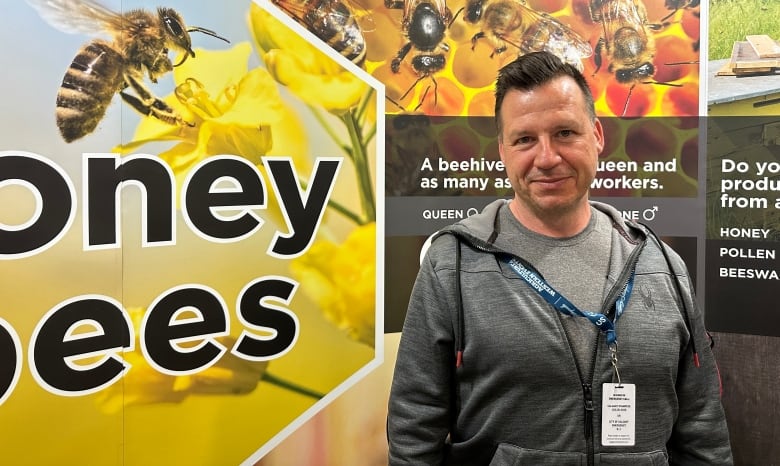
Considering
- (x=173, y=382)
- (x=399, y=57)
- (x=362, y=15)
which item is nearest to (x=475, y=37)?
(x=399, y=57)

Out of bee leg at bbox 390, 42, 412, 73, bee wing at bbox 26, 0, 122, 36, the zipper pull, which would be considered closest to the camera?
the zipper pull

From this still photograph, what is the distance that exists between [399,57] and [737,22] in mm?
1044

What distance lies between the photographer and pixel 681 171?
1.96 m

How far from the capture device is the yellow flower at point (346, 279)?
76.0 inches

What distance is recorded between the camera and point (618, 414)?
1251 mm

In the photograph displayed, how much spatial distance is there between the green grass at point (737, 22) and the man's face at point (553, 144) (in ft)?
3.04

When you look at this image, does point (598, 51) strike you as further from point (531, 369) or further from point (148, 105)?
point (148, 105)

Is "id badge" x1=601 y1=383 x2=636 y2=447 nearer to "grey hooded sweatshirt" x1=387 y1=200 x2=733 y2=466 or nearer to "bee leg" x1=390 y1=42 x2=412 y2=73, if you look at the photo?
"grey hooded sweatshirt" x1=387 y1=200 x2=733 y2=466

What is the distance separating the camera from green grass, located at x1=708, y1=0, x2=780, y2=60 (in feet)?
6.20

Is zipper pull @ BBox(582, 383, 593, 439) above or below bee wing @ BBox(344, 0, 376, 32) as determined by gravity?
below

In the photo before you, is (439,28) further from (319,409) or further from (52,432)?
(52,432)

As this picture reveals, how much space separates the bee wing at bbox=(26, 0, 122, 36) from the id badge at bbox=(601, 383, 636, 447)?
5.03 feet

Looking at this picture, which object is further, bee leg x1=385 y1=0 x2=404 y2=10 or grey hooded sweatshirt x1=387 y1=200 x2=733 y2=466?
bee leg x1=385 y1=0 x2=404 y2=10

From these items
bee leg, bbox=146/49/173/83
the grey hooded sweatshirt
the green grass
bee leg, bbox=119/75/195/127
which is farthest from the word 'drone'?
the green grass
